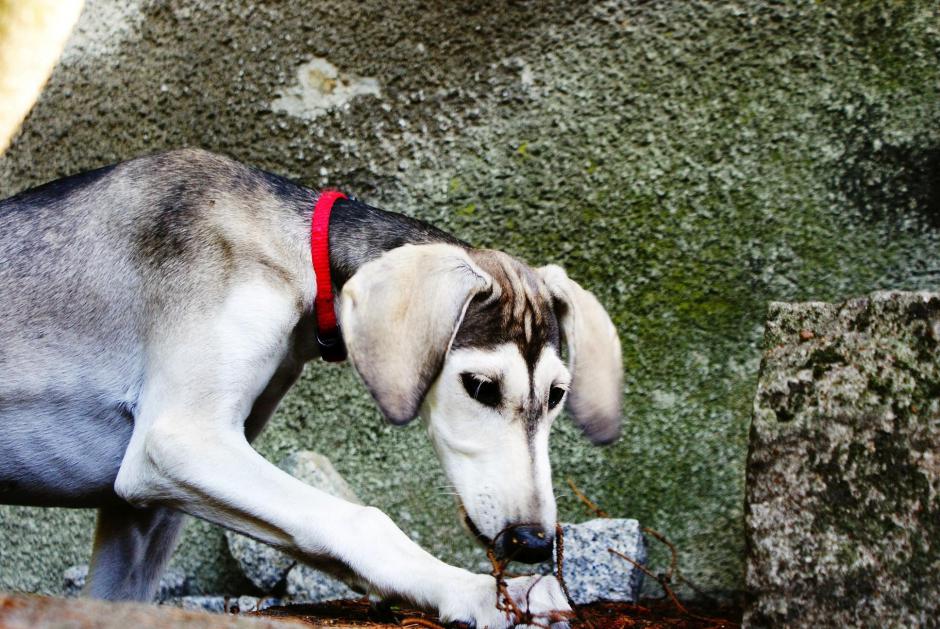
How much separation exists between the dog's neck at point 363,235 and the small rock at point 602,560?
4.05 ft

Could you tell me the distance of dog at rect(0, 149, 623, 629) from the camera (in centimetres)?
225

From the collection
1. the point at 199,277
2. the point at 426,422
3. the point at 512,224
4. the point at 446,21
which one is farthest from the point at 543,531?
the point at 446,21

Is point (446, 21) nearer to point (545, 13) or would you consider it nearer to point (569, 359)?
point (545, 13)

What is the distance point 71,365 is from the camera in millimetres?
2723

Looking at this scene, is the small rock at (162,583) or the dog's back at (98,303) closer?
the dog's back at (98,303)

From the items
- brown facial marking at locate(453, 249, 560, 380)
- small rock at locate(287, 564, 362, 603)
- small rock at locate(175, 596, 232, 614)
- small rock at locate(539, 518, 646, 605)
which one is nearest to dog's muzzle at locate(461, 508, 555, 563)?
brown facial marking at locate(453, 249, 560, 380)

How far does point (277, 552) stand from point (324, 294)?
1.50 m

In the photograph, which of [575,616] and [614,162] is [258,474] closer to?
[575,616]

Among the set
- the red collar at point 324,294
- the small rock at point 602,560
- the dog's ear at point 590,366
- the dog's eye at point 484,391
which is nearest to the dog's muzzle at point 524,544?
the dog's eye at point 484,391

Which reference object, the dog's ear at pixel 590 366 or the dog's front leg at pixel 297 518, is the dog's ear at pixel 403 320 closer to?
the dog's front leg at pixel 297 518

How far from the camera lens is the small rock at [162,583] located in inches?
156

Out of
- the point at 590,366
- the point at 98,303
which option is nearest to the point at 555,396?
the point at 590,366

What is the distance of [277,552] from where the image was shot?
3.70 m

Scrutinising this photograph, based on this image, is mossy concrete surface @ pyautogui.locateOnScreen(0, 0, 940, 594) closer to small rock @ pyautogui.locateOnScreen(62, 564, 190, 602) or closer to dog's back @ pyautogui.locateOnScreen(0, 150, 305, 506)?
small rock @ pyautogui.locateOnScreen(62, 564, 190, 602)
